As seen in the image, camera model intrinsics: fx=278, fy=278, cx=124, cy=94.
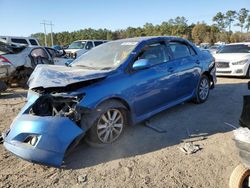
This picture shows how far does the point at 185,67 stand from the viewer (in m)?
5.90

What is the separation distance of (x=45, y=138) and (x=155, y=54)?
2.74m

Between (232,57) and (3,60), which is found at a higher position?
(3,60)

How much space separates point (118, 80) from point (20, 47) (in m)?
6.92

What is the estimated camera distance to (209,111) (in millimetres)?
6102

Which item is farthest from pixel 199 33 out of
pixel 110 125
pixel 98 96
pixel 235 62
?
pixel 98 96

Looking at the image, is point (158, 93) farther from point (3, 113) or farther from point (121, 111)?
point (3, 113)

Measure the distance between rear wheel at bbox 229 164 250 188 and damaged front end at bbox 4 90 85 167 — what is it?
196 cm

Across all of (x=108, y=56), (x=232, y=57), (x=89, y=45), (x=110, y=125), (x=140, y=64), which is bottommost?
(x=110, y=125)

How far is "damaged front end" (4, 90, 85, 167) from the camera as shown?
11.6ft

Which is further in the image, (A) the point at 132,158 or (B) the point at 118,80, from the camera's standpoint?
(B) the point at 118,80

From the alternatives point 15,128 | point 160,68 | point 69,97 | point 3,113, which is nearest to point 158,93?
point 160,68

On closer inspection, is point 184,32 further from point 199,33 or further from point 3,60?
point 3,60

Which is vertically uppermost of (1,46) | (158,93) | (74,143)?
(1,46)

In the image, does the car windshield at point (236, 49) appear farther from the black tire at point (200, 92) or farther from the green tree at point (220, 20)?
the green tree at point (220, 20)
